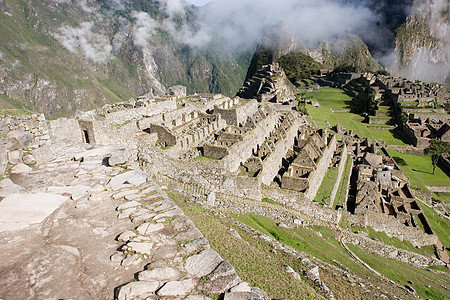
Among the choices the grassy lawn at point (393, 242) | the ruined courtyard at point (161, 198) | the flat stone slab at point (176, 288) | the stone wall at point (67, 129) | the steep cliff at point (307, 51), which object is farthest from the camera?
the steep cliff at point (307, 51)

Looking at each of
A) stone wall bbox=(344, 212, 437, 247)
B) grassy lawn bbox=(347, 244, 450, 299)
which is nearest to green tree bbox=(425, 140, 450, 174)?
stone wall bbox=(344, 212, 437, 247)

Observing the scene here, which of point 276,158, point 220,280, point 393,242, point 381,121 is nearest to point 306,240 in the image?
point 276,158

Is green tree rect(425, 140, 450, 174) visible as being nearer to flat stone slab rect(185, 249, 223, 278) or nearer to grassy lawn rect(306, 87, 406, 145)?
grassy lawn rect(306, 87, 406, 145)

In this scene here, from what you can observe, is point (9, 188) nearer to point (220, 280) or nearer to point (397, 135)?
point (220, 280)

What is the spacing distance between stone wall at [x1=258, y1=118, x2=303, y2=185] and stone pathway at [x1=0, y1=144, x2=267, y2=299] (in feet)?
45.5

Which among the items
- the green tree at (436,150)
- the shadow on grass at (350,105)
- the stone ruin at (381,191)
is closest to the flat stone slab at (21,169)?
the stone ruin at (381,191)

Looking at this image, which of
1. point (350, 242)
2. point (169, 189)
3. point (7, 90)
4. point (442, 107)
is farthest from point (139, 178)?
point (7, 90)

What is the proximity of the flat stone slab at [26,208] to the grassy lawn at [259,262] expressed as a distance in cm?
425

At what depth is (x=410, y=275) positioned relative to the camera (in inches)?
781

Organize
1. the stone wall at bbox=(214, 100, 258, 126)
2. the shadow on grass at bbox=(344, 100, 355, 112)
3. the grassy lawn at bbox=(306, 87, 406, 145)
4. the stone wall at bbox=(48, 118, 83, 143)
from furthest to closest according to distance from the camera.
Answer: the shadow on grass at bbox=(344, 100, 355, 112), the grassy lawn at bbox=(306, 87, 406, 145), the stone wall at bbox=(214, 100, 258, 126), the stone wall at bbox=(48, 118, 83, 143)

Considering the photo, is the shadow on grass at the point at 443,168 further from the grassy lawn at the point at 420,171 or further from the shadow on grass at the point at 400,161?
the shadow on grass at the point at 400,161

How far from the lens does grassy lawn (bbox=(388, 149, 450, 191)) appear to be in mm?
39875

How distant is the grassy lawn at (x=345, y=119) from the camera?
2121 inches

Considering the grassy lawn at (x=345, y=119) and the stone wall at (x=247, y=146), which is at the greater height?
the stone wall at (x=247, y=146)
